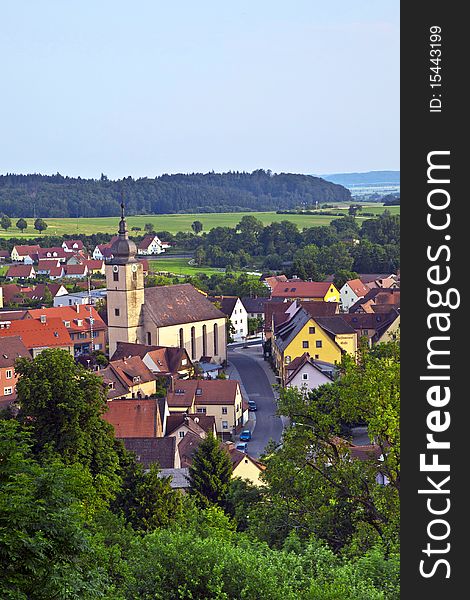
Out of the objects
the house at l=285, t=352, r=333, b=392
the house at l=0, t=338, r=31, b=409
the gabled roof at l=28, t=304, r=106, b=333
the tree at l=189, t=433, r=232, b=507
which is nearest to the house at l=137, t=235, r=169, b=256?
the gabled roof at l=28, t=304, r=106, b=333

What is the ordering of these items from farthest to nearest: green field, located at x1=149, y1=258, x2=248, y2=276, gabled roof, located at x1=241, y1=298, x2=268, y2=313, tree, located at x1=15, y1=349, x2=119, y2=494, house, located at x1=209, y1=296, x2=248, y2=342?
green field, located at x1=149, y1=258, x2=248, y2=276, gabled roof, located at x1=241, y1=298, x2=268, y2=313, house, located at x1=209, y1=296, x2=248, y2=342, tree, located at x1=15, y1=349, x2=119, y2=494

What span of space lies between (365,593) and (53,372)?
14708mm

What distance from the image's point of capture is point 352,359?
18078 mm

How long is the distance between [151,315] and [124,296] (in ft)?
6.35

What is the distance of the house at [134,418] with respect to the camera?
34.9 metres

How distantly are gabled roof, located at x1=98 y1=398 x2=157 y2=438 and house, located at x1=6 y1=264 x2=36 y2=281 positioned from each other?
7553 cm

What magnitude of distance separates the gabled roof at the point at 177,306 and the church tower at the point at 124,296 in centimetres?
96

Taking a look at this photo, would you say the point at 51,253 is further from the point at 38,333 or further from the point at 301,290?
the point at 38,333

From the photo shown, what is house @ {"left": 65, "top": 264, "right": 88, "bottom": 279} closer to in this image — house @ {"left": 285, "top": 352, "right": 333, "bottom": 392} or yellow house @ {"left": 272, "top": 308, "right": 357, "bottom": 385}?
yellow house @ {"left": 272, "top": 308, "right": 357, "bottom": 385}

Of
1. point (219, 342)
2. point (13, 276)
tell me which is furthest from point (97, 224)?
point (219, 342)

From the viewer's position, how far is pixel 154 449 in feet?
105

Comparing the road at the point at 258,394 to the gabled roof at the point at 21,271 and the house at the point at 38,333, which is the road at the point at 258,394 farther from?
the gabled roof at the point at 21,271

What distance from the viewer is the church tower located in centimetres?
5731

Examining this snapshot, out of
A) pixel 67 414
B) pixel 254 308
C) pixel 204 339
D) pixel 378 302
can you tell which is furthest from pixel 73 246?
pixel 67 414
